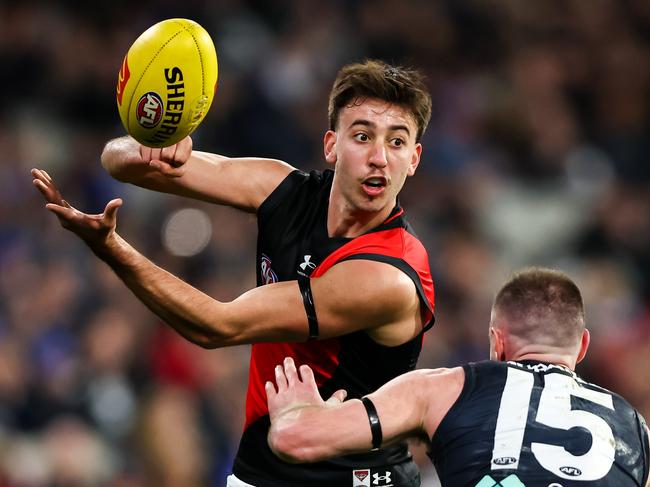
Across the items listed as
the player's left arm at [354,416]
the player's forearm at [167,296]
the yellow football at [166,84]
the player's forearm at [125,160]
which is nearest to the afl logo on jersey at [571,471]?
the player's left arm at [354,416]

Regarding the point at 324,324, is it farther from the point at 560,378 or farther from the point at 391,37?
the point at 391,37

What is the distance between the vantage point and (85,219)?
4.29m

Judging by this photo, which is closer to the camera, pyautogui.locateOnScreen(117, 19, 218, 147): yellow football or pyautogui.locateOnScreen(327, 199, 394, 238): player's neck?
pyautogui.locateOnScreen(117, 19, 218, 147): yellow football

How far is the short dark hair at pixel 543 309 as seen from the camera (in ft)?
14.5

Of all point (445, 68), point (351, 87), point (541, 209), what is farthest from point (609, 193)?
point (351, 87)

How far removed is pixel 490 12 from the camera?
41.1ft

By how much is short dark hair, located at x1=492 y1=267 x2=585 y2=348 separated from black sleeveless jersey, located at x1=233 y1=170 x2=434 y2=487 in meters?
0.49

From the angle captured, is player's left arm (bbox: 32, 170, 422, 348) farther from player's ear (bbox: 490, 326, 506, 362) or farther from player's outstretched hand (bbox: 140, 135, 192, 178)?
player's outstretched hand (bbox: 140, 135, 192, 178)

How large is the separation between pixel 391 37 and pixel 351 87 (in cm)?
693

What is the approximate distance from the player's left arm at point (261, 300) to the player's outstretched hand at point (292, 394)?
283mm

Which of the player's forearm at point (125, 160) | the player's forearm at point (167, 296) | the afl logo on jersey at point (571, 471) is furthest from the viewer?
the player's forearm at point (125, 160)

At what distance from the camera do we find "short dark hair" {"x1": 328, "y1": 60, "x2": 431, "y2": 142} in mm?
5059

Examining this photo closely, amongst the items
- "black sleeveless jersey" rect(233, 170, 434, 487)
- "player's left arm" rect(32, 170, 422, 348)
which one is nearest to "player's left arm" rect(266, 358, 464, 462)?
"player's left arm" rect(32, 170, 422, 348)

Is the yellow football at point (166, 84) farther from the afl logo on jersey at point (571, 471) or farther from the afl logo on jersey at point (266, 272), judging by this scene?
the afl logo on jersey at point (571, 471)
